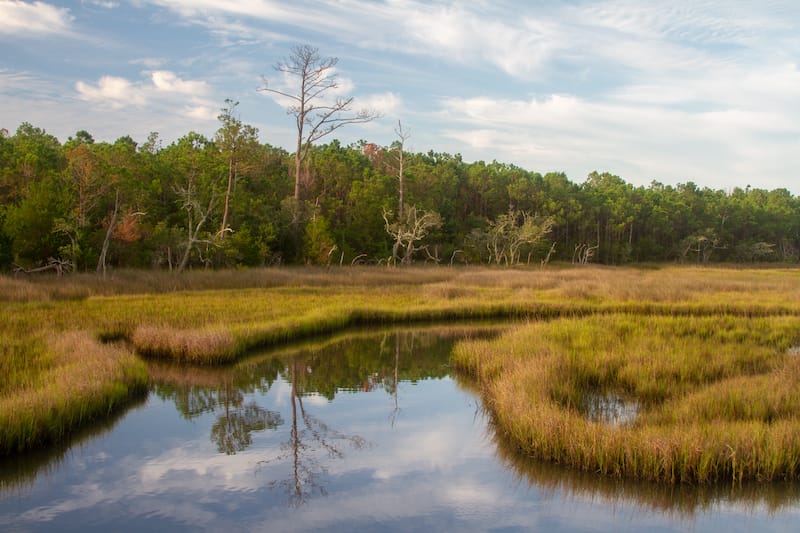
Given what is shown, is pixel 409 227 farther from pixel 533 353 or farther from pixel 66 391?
pixel 66 391

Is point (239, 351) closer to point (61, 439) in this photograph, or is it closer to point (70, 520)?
point (61, 439)

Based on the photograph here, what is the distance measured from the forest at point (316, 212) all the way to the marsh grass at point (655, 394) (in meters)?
21.6

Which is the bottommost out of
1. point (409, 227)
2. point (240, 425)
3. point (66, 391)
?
point (240, 425)

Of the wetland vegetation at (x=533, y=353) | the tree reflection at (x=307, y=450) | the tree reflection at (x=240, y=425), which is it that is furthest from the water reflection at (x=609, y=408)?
the tree reflection at (x=240, y=425)

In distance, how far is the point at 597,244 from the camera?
8250 centimetres

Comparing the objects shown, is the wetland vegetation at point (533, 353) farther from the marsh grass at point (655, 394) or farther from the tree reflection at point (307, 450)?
the tree reflection at point (307, 450)

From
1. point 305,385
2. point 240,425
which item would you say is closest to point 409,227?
point 305,385

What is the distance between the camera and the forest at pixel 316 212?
1325 inches

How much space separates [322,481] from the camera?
32.0 ft

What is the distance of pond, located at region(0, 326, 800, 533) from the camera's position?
835 centimetres

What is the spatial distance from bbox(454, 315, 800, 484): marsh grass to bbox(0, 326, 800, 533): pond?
0.35 meters

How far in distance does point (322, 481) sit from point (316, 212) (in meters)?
37.0

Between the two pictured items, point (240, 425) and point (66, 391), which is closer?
point (66, 391)

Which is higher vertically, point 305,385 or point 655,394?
point 655,394
